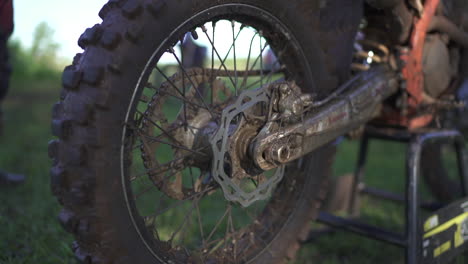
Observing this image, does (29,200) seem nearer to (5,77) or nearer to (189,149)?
(5,77)

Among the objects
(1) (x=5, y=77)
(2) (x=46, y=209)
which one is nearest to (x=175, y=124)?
(2) (x=46, y=209)

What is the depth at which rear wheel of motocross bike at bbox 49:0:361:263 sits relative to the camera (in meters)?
1.04

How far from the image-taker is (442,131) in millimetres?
1984

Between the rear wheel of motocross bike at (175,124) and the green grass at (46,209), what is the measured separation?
67cm

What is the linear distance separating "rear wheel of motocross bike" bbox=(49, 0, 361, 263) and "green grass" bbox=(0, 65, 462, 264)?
2.21ft

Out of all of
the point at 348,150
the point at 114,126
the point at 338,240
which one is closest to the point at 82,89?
the point at 114,126

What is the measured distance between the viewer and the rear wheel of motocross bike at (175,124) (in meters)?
1.04

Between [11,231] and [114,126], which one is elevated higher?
[114,126]

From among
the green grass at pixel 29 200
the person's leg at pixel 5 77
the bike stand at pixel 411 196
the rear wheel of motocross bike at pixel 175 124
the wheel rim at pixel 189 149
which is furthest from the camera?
the person's leg at pixel 5 77

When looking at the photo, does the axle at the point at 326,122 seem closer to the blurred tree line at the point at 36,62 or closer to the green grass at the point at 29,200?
the green grass at the point at 29,200

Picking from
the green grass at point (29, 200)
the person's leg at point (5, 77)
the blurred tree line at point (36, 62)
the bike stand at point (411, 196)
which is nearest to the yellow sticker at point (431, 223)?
the bike stand at point (411, 196)

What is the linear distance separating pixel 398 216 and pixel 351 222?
1002 mm

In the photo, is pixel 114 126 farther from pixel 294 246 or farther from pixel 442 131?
pixel 442 131

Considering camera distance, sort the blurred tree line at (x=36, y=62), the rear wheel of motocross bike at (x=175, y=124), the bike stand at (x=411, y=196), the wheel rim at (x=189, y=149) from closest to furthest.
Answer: the rear wheel of motocross bike at (x=175, y=124) → the wheel rim at (x=189, y=149) → the bike stand at (x=411, y=196) → the blurred tree line at (x=36, y=62)
